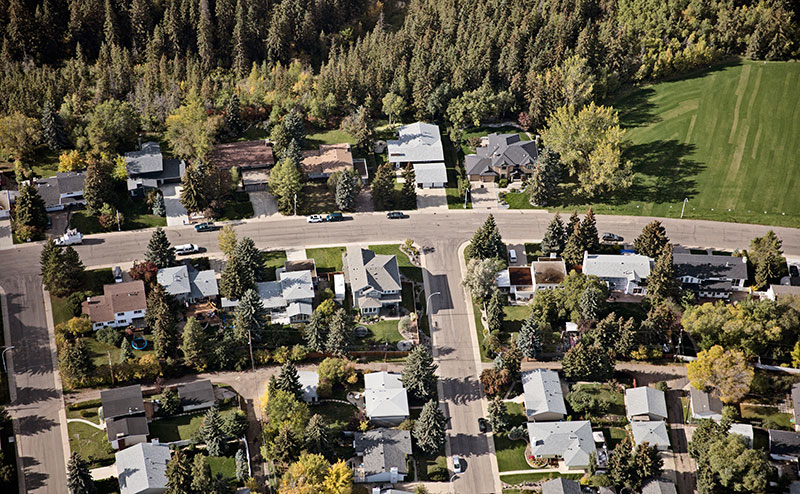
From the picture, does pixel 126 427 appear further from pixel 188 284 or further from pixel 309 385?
pixel 188 284

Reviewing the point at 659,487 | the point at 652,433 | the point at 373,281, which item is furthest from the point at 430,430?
the point at 652,433

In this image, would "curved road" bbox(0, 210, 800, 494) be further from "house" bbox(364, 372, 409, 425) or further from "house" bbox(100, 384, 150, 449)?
"house" bbox(364, 372, 409, 425)

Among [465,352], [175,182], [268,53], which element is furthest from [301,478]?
[268,53]

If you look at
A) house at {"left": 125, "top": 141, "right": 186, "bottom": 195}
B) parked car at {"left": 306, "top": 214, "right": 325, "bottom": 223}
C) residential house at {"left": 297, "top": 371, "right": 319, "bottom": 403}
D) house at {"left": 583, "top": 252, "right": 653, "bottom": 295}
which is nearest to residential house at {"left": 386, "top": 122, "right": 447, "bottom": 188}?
parked car at {"left": 306, "top": 214, "right": 325, "bottom": 223}

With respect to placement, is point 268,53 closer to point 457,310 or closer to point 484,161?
point 484,161

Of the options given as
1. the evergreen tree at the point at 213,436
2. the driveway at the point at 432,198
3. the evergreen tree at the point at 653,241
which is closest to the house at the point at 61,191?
the evergreen tree at the point at 213,436

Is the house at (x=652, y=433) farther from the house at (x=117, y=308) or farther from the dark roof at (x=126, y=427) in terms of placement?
the house at (x=117, y=308)
